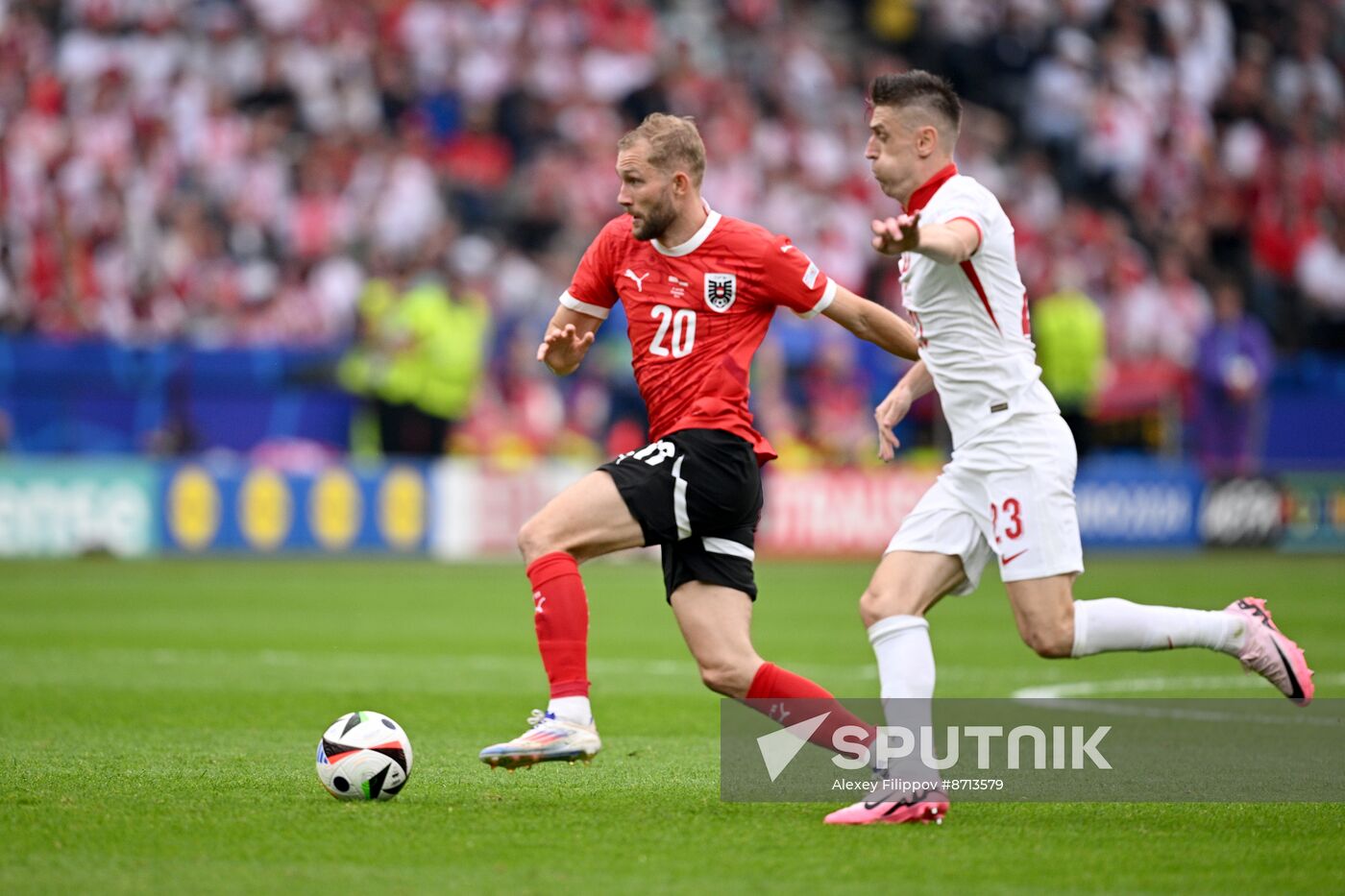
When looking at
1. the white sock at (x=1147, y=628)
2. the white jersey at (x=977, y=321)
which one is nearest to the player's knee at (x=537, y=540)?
the white jersey at (x=977, y=321)

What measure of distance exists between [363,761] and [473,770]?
3.11ft

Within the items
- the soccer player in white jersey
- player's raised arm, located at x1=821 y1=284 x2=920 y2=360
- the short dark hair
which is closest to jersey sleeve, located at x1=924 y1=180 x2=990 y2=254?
the soccer player in white jersey

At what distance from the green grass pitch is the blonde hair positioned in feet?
7.15

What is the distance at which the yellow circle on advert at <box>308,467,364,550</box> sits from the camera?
1875 centimetres

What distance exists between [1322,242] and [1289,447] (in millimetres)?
3957

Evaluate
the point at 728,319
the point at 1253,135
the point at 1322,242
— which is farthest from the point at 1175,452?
the point at 728,319

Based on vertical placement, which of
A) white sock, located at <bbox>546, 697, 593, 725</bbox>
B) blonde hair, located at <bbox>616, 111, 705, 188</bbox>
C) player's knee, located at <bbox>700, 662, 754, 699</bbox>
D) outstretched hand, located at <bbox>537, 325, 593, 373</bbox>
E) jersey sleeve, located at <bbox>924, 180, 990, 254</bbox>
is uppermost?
blonde hair, located at <bbox>616, 111, 705, 188</bbox>

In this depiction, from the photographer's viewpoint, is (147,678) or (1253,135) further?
(1253,135)

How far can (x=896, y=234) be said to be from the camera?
5387 mm

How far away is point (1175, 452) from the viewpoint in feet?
70.7

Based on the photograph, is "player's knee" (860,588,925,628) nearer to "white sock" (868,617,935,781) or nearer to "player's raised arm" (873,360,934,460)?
"white sock" (868,617,935,781)

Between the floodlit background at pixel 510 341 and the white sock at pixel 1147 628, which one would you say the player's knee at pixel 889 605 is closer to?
the white sock at pixel 1147 628

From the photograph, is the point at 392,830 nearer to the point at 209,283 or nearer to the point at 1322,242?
the point at 209,283

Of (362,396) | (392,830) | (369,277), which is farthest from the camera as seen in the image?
(369,277)
